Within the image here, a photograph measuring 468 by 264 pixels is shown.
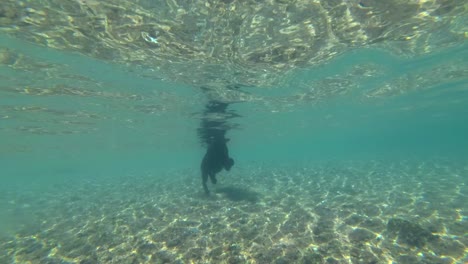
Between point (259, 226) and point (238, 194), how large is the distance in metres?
5.09

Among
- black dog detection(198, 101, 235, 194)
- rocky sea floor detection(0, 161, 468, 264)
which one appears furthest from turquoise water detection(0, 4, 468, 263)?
black dog detection(198, 101, 235, 194)

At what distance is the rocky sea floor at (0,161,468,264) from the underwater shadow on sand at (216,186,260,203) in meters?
0.06

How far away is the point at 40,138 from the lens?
35.1 meters

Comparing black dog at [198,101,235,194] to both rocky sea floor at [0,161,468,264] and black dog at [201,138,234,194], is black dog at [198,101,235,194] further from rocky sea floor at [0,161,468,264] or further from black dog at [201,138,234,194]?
rocky sea floor at [0,161,468,264]

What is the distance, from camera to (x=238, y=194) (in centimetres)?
1509

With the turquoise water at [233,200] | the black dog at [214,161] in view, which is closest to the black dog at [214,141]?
the black dog at [214,161]

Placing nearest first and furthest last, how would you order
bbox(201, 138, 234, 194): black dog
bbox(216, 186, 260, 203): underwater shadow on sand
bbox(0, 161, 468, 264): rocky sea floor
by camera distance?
bbox(0, 161, 468, 264): rocky sea floor
bbox(216, 186, 260, 203): underwater shadow on sand
bbox(201, 138, 234, 194): black dog

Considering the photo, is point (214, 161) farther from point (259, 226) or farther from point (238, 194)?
point (259, 226)

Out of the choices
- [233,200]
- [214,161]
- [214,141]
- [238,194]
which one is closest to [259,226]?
[233,200]

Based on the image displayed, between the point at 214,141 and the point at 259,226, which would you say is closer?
the point at 259,226

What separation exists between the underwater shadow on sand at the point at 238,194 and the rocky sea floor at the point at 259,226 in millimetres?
57

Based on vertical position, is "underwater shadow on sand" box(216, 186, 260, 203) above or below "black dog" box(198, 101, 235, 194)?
below

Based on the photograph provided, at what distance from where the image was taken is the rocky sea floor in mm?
8211

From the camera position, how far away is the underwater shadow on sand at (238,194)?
1391 cm
